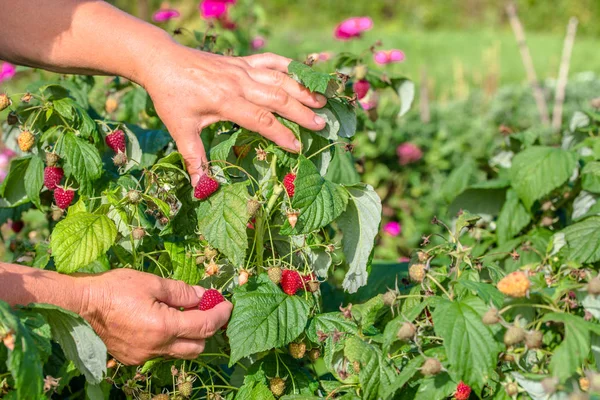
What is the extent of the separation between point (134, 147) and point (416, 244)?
2.73 metres

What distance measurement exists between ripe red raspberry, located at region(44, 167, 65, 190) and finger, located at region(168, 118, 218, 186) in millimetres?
276

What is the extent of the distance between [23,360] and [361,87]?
48.4 inches

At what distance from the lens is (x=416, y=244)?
4227 millimetres

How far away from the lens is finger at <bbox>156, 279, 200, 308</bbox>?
4.76 ft

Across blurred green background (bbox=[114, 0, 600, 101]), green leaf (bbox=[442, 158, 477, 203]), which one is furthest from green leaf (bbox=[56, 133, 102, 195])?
blurred green background (bbox=[114, 0, 600, 101])

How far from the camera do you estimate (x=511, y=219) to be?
2.12 m

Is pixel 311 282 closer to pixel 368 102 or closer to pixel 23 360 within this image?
pixel 23 360

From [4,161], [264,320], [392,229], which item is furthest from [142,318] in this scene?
[4,161]

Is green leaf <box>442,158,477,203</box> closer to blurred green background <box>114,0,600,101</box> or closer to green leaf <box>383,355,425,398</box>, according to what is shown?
green leaf <box>383,355,425,398</box>

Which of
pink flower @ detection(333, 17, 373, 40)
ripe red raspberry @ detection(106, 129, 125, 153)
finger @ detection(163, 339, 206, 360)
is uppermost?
ripe red raspberry @ detection(106, 129, 125, 153)

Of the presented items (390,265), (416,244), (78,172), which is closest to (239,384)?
(78,172)

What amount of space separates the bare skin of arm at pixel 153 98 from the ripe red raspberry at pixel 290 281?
0.12m

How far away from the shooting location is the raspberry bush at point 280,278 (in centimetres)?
124

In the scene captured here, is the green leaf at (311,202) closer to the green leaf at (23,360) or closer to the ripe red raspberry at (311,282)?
the ripe red raspberry at (311,282)
